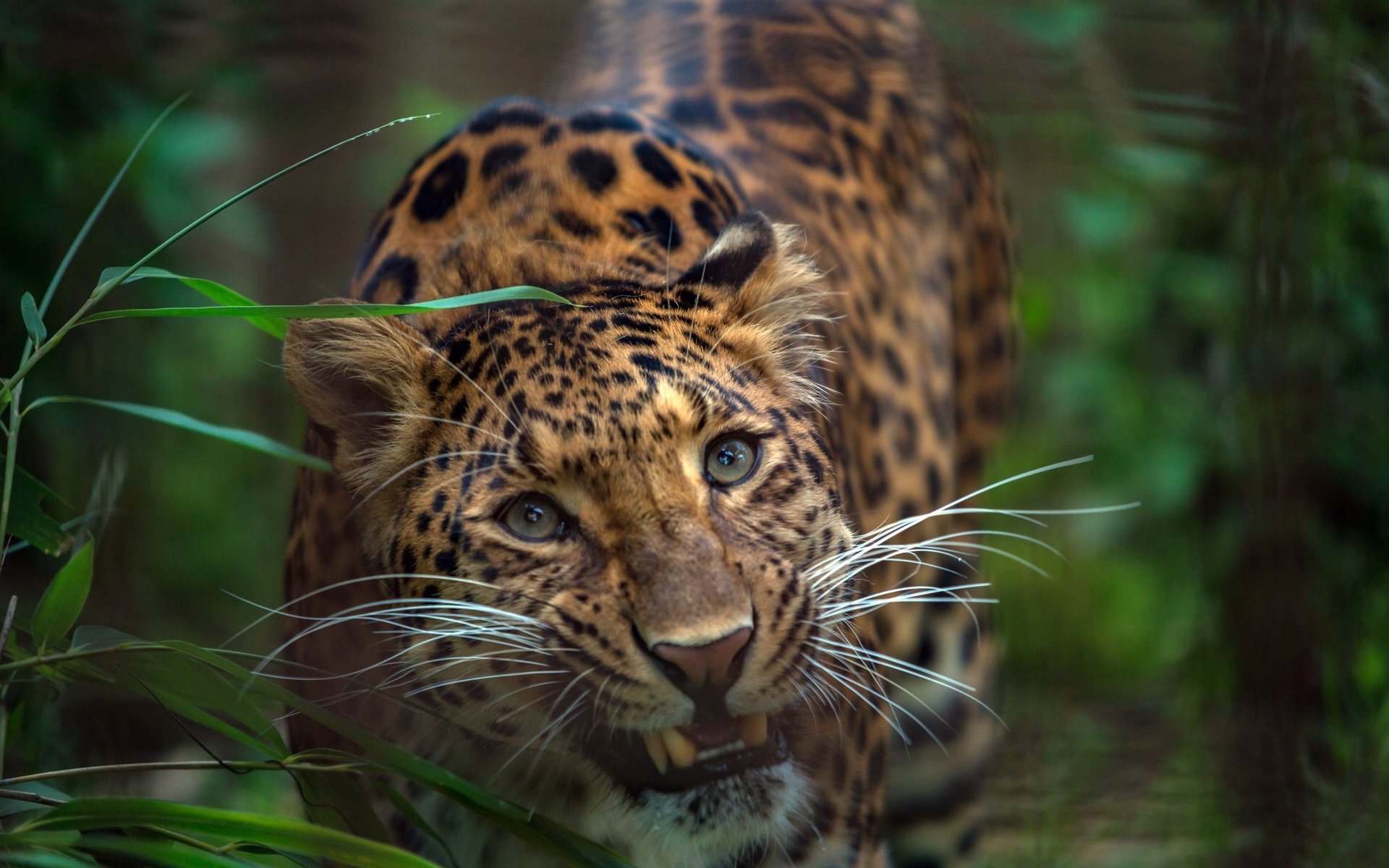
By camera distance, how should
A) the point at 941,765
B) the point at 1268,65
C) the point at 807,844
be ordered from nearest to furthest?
1. the point at 1268,65
2. the point at 807,844
3. the point at 941,765

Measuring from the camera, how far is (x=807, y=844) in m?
2.72

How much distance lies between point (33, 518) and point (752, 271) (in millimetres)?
1336

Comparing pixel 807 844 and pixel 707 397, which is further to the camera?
pixel 807 844

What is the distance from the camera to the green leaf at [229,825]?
6.45 feet

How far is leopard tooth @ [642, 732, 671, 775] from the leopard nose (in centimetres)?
17

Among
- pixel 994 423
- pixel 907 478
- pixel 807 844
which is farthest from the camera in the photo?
pixel 994 423

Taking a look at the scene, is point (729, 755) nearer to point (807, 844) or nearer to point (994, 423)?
point (807, 844)

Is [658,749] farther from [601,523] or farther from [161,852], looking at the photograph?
[161,852]

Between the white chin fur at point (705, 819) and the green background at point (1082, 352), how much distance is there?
896 mm

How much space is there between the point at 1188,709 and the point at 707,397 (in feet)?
12.2

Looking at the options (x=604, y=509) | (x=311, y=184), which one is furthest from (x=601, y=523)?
(x=311, y=184)

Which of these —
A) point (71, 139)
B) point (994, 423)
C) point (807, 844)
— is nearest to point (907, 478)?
point (994, 423)

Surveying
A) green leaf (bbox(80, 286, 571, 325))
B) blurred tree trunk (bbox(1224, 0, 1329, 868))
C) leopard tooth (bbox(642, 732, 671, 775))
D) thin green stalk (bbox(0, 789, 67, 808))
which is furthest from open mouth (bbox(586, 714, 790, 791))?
blurred tree trunk (bbox(1224, 0, 1329, 868))

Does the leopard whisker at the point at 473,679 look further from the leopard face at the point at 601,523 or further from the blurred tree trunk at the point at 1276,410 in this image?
the blurred tree trunk at the point at 1276,410
